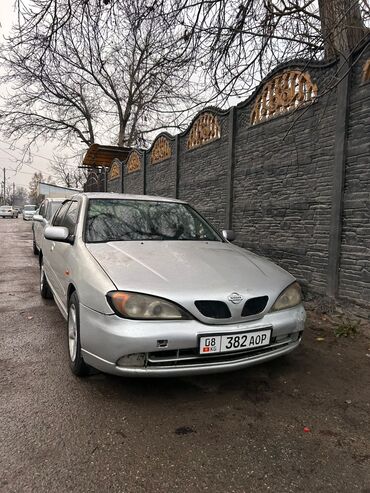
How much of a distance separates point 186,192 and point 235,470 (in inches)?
310

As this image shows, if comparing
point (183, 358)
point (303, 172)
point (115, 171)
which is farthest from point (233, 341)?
point (115, 171)

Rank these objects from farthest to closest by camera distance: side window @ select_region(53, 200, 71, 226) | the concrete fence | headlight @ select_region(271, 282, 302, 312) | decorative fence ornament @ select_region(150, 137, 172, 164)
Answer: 1. decorative fence ornament @ select_region(150, 137, 172, 164)
2. side window @ select_region(53, 200, 71, 226)
3. the concrete fence
4. headlight @ select_region(271, 282, 302, 312)

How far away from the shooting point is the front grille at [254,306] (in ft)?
8.48

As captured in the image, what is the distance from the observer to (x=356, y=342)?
4016mm

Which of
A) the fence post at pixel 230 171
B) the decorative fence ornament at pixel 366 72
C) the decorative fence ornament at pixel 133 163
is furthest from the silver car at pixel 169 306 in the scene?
the decorative fence ornament at pixel 133 163

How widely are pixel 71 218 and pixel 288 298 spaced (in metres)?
2.49

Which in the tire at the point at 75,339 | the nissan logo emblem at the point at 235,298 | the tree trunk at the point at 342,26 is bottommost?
the tire at the point at 75,339

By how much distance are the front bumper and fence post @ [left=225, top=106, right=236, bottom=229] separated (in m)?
4.85

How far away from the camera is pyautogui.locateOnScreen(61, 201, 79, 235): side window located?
3.75 metres

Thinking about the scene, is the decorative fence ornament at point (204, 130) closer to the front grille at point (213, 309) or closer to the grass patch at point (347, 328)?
the grass patch at point (347, 328)

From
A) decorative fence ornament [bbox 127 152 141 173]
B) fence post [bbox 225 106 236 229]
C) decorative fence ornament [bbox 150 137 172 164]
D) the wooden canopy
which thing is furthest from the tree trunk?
the wooden canopy

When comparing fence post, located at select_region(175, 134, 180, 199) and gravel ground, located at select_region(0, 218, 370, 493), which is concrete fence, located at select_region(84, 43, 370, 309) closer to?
fence post, located at select_region(175, 134, 180, 199)

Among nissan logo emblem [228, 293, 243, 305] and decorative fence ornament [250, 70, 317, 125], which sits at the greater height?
decorative fence ornament [250, 70, 317, 125]

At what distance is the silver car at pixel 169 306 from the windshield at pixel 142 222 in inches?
2.1
